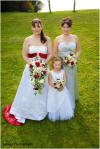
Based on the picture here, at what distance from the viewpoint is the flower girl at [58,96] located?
17.3 feet

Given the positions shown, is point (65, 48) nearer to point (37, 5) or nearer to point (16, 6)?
point (16, 6)

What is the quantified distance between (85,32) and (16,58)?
316 inches

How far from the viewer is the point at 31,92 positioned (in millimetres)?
5691

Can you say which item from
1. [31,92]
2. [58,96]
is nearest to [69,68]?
[58,96]

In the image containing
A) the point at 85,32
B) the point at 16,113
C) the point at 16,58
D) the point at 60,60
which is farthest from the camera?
the point at 85,32

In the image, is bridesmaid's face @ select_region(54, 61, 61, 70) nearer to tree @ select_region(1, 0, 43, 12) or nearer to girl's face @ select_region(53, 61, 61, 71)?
girl's face @ select_region(53, 61, 61, 71)

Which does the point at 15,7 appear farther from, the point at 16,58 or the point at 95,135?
the point at 95,135

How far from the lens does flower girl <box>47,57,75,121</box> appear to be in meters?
5.27

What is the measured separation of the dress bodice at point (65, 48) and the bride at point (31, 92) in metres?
0.32

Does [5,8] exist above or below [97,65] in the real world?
above

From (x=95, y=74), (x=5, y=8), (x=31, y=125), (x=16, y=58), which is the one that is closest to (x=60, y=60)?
(x=31, y=125)

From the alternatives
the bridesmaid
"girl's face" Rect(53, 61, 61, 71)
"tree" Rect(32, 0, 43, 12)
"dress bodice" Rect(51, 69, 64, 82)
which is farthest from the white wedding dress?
"tree" Rect(32, 0, 43, 12)

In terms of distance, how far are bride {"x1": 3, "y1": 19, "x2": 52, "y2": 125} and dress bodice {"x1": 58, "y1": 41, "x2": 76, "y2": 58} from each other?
0.32 metres

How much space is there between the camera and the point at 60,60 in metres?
5.25
